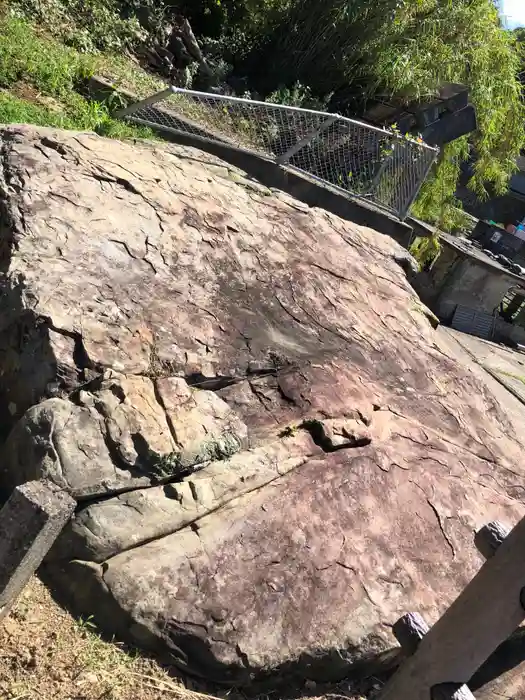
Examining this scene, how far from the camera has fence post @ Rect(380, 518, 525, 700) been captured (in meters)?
2.23

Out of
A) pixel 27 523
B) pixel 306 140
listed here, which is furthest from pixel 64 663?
pixel 306 140

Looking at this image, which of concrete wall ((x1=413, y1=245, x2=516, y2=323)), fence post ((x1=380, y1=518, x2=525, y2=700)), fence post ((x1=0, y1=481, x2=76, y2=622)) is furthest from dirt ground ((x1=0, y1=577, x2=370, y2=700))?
concrete wall ((x1=413, y1=245, x2=516, y2=323))

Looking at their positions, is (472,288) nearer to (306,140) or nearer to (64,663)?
(306,140)

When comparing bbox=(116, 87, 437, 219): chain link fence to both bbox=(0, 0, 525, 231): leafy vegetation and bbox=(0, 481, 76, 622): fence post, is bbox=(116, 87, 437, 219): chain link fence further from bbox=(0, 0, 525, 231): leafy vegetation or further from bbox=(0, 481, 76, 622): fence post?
bbox=(0, 481, 76, 622): fence post

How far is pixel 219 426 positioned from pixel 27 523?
1483 millimetres

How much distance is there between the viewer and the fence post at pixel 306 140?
7.66 meters

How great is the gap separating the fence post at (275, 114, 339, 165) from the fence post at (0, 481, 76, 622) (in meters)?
5.72

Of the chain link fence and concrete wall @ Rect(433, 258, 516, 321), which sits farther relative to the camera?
concrete wall @ Rect(433, 258, 516, 321)

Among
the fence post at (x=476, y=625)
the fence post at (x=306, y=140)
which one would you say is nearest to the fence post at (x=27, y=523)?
the fence post at (x=476, y=625)

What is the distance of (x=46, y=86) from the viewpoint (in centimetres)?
735

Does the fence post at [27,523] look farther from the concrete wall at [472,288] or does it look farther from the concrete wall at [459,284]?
the concrete wall at [472,288]

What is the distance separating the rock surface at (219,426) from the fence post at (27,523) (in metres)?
0.52

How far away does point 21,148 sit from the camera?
4918 millimetres

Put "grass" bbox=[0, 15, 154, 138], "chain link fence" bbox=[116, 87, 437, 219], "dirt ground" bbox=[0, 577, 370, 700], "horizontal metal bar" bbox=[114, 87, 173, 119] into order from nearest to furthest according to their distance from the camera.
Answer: "dirt ground" bbox=[0, 577, 370, 700] → "grass" bbox=[0, 15, 154, 138] → "horizontal metal bar" bbox=[114, 87, 173, 119] → "chain link fence" bbox=[116, 87, 437, 219]
